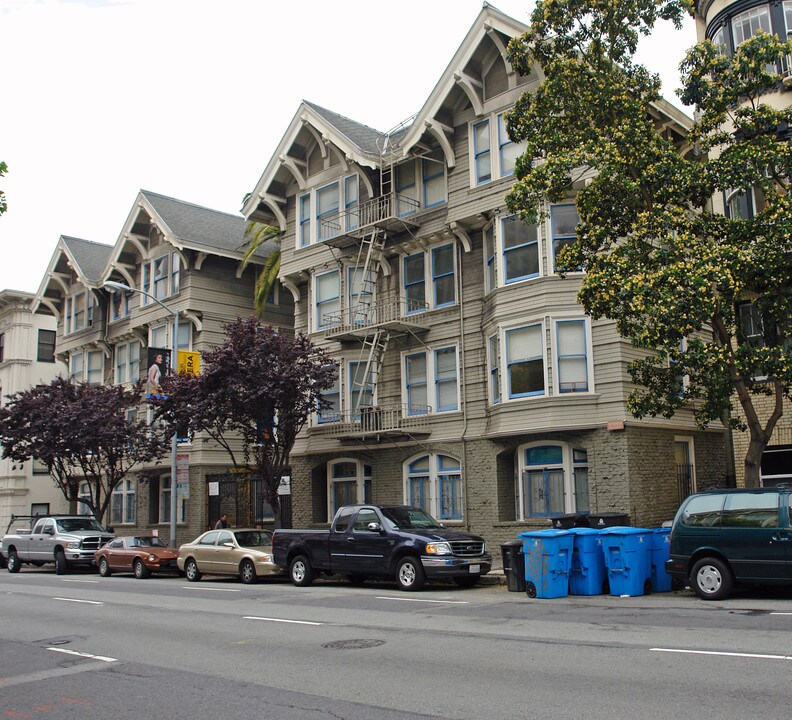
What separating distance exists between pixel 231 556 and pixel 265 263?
1519 centimetres

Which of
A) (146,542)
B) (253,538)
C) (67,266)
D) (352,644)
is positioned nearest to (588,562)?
(352,644)

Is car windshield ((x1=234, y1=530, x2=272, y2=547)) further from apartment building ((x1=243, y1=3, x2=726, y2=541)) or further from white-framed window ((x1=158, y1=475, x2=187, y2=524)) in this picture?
white-framed window ((x1=158, y1=475, x2=187, y2=524))

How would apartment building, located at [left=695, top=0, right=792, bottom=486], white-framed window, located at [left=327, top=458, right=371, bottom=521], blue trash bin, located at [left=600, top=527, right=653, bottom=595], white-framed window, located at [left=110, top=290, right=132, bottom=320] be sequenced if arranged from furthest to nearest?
white-framed window, located at [left=110, top=290, right=132, bottom=320] < white-framed window, located at [left=327, top=458, right=371, bottom=521] < apartment building, located at [left=695, top=0, right=792, bottom=486] < blue trash bin, located at [left=600, top=527, right=653, bottom=595]

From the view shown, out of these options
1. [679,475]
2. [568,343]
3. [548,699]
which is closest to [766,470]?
[679,475]

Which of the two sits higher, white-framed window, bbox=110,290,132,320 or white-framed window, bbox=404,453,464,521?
white-framed window, bbox=110,290,132,320

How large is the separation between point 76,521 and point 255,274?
1185cm

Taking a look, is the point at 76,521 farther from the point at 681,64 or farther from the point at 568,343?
the point at 681,64

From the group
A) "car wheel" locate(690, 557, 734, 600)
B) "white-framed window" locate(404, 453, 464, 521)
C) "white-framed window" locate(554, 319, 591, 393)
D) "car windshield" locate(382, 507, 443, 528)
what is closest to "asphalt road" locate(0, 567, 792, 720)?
"car wheel" locate(690, 557, 734, 600)

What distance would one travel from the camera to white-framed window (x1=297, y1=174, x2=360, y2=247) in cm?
2783

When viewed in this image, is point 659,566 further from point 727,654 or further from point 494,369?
point 494,369

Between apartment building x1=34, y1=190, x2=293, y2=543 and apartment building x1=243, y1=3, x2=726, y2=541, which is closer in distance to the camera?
apartment building x1=243, y1=3, x2=726, y2=541

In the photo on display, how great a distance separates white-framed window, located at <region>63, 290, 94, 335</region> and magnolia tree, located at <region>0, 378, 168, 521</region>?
706 centimetres

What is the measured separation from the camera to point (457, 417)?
24188mm

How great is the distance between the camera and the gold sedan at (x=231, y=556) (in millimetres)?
21078
